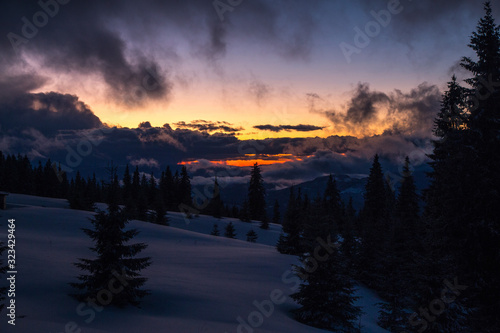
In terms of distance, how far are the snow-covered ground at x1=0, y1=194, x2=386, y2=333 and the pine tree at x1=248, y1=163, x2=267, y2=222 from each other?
4991cm

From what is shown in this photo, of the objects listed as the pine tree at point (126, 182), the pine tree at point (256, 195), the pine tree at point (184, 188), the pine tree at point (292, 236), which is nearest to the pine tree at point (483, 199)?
the pine tree at point (292, 236)

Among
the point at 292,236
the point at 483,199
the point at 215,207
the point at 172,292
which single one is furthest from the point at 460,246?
the point at 215,207

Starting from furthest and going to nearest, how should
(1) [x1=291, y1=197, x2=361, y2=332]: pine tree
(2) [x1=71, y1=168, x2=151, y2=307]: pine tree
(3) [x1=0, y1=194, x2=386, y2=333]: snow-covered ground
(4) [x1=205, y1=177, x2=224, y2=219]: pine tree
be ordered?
(4) [x1=205, y1=177, x2=224, y2=219]: pine tree, (1) [x1=291, y1=197, x2=361, y2=332]: pine tree, (2) [x1=71, y1=168, x2=151, y2=307]: pine tree, (3) [x1=0, y1=194, x2=386, y2=333]: snow-covered ground

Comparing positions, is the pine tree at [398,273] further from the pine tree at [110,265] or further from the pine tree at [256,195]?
the pine tree at [256,195]

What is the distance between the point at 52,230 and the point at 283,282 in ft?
77.5

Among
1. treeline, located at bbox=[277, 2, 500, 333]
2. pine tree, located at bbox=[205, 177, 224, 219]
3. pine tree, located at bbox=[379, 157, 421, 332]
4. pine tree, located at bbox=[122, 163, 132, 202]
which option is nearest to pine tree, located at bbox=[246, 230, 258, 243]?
pine tree, located at bbox=[205, 177, 224, 219]

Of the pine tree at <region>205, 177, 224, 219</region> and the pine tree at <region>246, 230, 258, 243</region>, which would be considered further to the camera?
the pine tree at <region>205, 177, 224, 219</region>

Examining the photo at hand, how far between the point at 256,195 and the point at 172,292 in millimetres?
68480

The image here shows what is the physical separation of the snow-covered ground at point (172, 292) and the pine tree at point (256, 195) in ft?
164

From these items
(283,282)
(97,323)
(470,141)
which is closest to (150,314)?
(97,323)

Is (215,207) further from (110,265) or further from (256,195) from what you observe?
(110,265)

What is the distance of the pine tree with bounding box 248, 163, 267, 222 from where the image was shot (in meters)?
82.1

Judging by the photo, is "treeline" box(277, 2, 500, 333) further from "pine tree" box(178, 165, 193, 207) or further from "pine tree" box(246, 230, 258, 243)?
"pine tree" box(178, 165, 193, 207)

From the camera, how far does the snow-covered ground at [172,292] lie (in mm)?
11078
